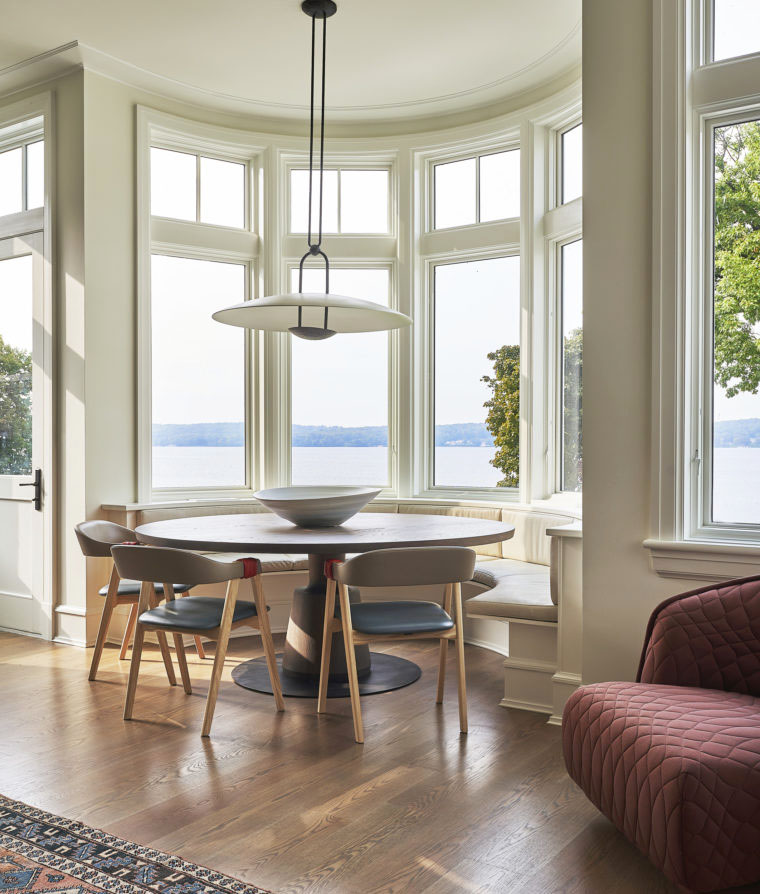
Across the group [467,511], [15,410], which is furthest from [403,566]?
[15,410]

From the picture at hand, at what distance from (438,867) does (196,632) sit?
1.40m

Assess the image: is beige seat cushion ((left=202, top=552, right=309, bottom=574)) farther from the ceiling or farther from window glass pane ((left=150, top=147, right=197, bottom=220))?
the ceiling

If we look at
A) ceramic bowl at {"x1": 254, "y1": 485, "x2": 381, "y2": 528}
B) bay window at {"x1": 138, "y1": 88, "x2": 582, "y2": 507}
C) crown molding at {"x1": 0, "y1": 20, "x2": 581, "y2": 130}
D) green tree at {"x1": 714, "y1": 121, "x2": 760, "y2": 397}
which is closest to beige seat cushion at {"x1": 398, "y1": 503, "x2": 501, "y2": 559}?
bay window at {"x1": 138, "y1": 88, "x2": 582, "y2": 507}

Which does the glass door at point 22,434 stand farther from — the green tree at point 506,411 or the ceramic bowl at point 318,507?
the green tree at point 506,411

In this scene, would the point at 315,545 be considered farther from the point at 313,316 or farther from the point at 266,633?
the point at 313,316

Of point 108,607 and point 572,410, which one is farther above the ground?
point 572,410

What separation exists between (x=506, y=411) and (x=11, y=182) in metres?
3.54

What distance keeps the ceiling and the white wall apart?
1.26 meters

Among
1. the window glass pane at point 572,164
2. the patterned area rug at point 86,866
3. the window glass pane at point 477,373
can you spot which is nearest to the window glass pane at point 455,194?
the window glass pane at point 477,373

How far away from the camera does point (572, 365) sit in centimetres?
490

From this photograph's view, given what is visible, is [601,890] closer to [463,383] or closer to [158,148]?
[463,383]

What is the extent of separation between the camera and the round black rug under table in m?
3.75

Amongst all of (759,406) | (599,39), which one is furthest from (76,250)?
(759,406)

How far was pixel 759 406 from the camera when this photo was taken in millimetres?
2994
